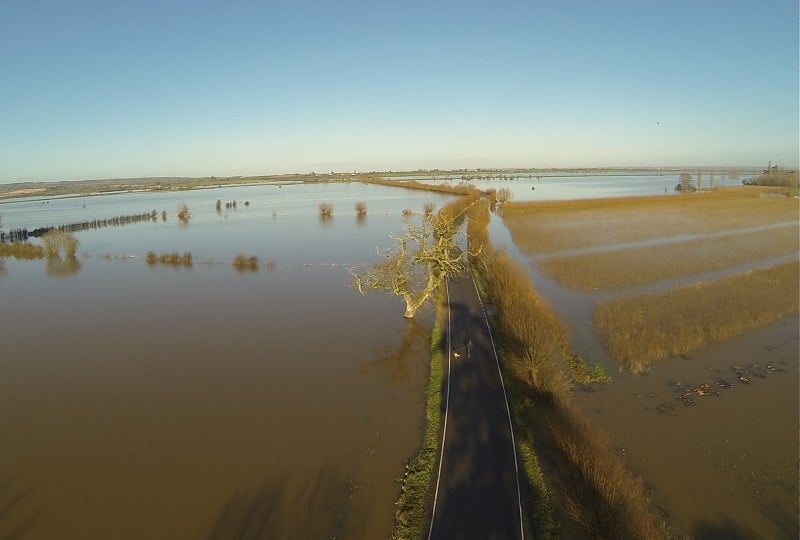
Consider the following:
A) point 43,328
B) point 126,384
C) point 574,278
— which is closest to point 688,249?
point 574,278

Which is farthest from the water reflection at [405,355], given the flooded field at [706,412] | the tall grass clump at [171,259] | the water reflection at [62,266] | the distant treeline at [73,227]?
the distant treeline at [73,227]

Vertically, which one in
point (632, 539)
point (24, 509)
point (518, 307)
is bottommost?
point (24, 509)

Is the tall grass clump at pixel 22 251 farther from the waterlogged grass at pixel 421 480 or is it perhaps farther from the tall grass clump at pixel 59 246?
the waterlogged grass at pixel 421 480

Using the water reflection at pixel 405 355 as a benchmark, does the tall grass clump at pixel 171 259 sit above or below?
above

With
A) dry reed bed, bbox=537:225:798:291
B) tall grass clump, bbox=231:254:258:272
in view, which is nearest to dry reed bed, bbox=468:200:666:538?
dry reed bed, bbox=537:225:798:291

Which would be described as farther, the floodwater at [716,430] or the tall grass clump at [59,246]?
the tall grass clump at [59,246]

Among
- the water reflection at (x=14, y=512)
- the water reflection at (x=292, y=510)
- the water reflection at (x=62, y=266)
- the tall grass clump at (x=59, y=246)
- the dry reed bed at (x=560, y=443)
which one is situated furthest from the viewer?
the tall grass clump at (x=59, y=246)

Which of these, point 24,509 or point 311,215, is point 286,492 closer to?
point 24,509
